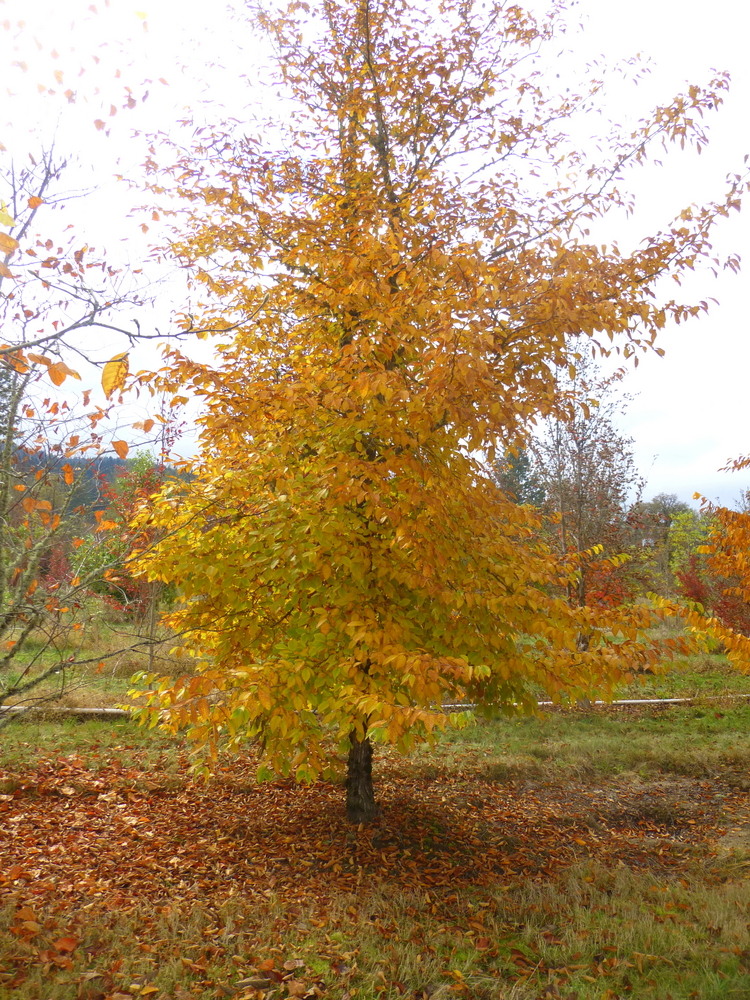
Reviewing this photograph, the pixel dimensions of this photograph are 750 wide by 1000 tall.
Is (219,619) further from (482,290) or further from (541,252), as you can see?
(541,252)

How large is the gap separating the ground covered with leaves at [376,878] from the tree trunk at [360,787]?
Answer: 0.19 metres

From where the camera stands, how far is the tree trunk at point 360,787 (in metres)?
6.00

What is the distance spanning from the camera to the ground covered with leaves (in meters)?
3.59

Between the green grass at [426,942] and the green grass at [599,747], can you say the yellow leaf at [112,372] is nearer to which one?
the green grass at [426,942]

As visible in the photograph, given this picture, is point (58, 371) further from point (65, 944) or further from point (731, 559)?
point (731, 559)

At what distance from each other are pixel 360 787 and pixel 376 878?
3.79 ft

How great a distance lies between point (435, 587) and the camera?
4172 millimetres

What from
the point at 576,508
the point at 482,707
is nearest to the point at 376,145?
the point at 482,707

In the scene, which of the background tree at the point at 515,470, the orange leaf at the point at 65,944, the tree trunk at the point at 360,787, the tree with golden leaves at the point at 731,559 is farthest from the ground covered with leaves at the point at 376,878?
the background tree at the point at 515,470

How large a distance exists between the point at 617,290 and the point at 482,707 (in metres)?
3.34

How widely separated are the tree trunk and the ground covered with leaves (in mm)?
186

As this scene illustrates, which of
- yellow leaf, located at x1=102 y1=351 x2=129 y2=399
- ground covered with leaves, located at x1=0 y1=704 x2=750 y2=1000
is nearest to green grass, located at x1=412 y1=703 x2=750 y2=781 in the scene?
ground covered with leaves, located at x1=0 y1=704 x2=750 y2=1000

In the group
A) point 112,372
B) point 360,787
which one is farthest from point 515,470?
point 112,372

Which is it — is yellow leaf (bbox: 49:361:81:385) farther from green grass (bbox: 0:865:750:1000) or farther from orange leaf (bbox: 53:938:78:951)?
orange leaf (bbox: 53:938:78:951)
